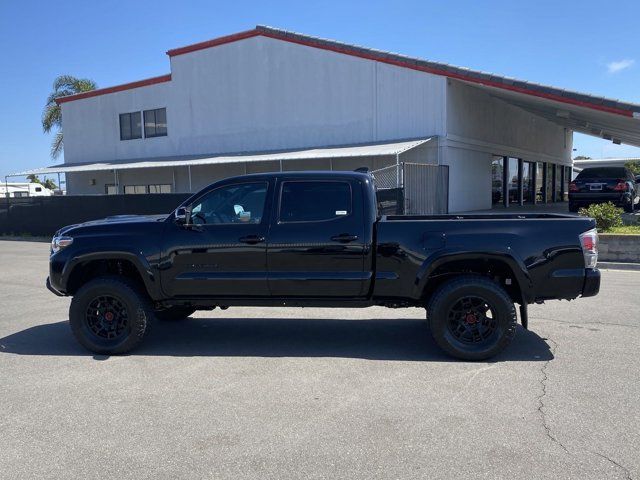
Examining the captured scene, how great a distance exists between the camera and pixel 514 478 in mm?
3129

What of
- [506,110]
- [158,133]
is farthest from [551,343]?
[158,133]

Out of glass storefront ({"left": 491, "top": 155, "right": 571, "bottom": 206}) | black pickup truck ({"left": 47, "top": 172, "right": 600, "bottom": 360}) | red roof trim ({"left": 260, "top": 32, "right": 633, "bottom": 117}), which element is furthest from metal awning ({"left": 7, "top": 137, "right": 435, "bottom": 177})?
black pickup truck ({"left": 47, "top": 172, "right": 600, "bottom": 360})

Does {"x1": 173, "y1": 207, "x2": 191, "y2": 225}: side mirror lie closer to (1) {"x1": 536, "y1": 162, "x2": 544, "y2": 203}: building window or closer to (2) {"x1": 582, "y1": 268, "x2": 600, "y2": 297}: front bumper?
(2) {"x1": 582, "y1": 268, "x2": 600, "y2": 297}: front bumper

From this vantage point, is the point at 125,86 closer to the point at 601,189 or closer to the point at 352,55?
the point at 352,55

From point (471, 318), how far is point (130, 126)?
2514cm

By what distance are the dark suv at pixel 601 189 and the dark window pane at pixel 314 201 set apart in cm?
1489

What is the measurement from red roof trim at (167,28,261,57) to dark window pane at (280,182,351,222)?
17.9 metres

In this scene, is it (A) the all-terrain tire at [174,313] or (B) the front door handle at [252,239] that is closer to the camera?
(B) the front door handle at [252,239]

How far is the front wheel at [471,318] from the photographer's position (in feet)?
16.8

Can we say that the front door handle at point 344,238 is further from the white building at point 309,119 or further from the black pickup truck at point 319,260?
the white building at point 309,119

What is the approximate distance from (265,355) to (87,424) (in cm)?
198

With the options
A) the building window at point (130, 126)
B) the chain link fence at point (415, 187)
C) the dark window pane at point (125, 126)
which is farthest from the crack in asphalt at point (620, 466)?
the dark window pane at point (125, 126)

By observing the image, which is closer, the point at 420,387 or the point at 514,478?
the point at 514,478

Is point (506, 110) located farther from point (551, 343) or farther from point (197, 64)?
point (551, 343)
